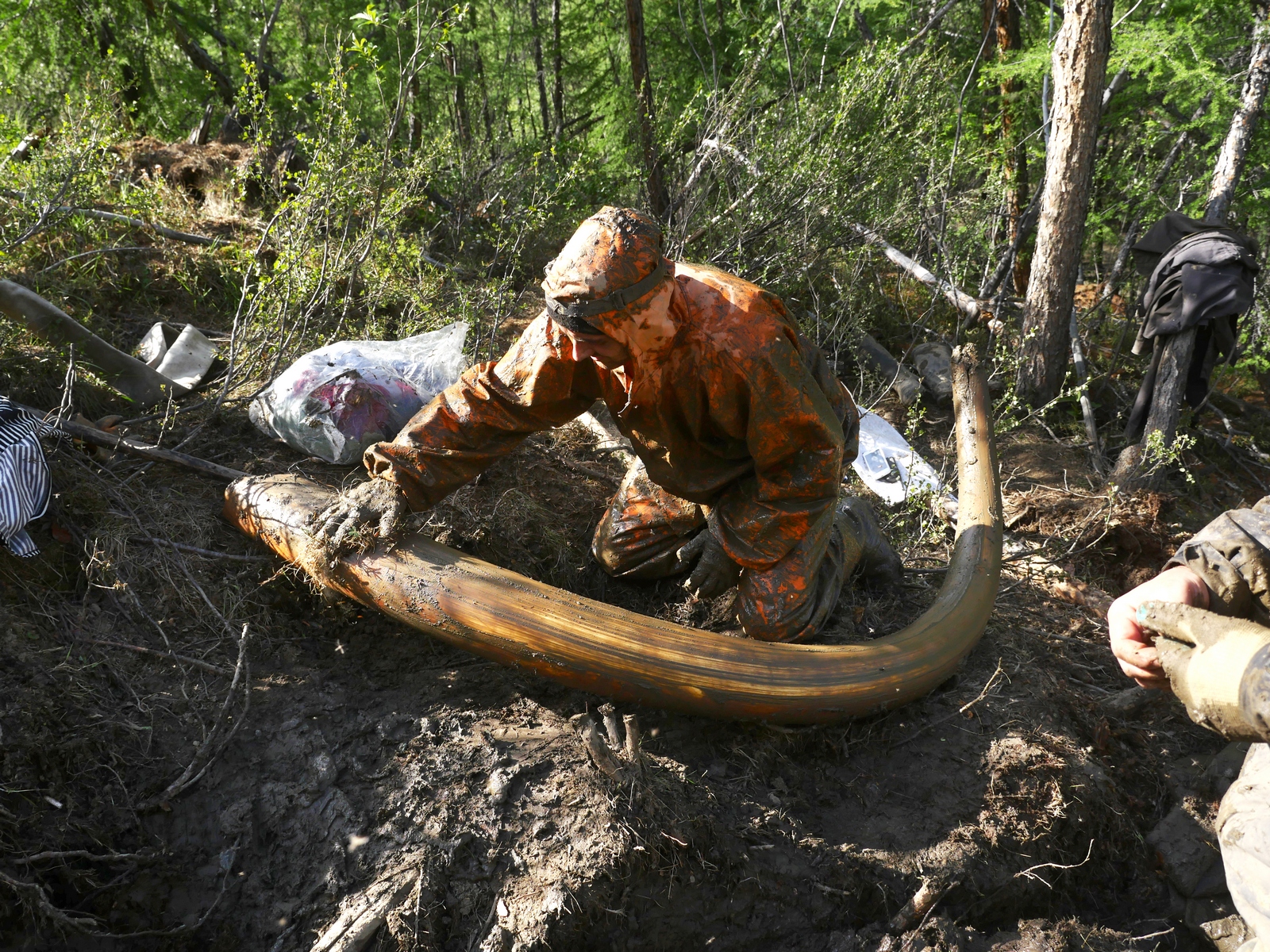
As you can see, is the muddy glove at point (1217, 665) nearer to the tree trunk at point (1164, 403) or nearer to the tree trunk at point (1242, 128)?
the tree trunk at point (1164, 403)

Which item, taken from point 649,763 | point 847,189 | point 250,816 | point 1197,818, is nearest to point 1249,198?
point 847,189

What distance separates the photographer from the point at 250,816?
2221mm

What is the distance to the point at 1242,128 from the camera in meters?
5.09

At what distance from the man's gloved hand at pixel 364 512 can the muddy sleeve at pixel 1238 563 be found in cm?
222

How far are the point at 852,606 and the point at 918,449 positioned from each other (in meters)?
2.31

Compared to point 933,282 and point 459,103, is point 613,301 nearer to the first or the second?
point 933,282

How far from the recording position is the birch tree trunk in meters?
5.01

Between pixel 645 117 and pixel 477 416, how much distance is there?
4.21 metres

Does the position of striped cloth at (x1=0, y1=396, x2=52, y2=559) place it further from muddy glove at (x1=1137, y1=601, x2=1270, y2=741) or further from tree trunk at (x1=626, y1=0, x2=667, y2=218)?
tree trunk at (x1=626, y1=0, x2=667, y2=218)

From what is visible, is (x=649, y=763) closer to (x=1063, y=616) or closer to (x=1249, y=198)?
(x=1063, y=616)

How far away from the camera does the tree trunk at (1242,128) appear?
509 centimetres

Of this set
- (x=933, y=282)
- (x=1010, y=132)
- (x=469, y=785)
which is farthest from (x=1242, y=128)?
(x=469, y=785)

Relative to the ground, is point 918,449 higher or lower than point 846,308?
lower

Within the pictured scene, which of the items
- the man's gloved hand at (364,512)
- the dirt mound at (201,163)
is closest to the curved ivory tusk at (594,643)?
the man's gloved hand at (364,512)
